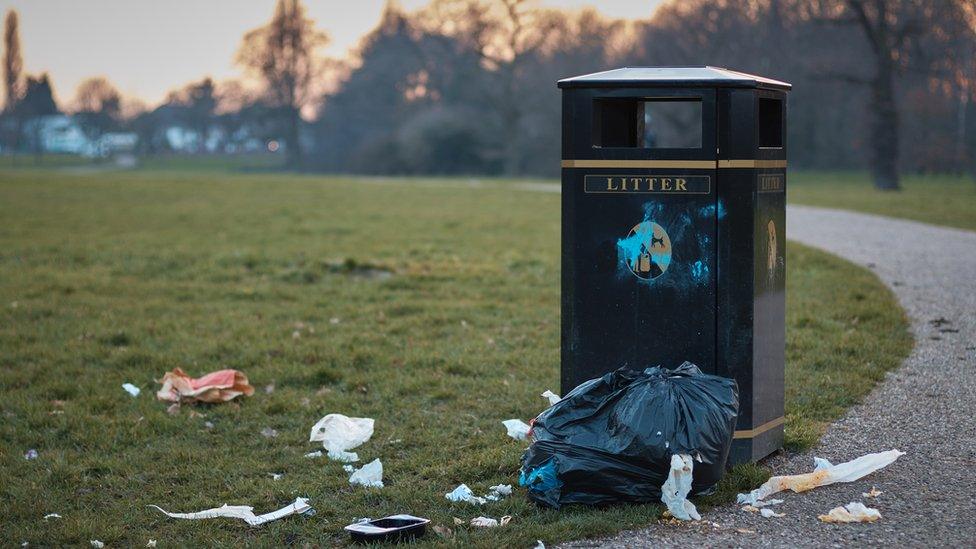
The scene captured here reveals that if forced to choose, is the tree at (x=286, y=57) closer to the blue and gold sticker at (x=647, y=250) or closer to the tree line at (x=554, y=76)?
the tree line at (x=554, y=76)

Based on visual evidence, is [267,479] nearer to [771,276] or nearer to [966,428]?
[771,276]

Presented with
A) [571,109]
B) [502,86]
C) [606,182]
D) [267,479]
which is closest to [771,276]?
[606,182]

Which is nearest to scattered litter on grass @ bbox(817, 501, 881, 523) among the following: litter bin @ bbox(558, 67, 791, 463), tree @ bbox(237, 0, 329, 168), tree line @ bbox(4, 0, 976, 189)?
litter bin @ bbox(558, 67, 791, 463)

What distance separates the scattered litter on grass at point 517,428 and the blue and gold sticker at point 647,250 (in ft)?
4.22

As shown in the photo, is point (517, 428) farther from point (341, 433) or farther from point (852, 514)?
point (852, 514)

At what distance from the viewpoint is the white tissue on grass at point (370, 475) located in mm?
4824

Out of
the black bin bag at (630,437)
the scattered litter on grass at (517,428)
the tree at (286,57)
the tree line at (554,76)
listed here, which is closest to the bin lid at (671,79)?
the black bin bag at (630,437)

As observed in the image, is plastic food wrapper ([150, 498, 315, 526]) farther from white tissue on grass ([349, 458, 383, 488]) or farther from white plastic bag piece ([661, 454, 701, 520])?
white plastic bag piece ([661, 454, 701, 520])

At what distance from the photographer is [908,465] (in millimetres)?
4688

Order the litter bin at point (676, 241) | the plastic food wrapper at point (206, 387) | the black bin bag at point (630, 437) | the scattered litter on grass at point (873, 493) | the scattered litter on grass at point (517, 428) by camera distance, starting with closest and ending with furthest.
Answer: the black bin bag at point (630, 437) → the scattered litter on grass at point (873, 493) → the litter bin at point (676, 241) → the scattered litter on grass at point (517, 428) → the plastic food wrapper at point (206, 387)

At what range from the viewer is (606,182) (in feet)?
15.0

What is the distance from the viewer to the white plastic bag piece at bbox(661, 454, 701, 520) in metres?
4.08

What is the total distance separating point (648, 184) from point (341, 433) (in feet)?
7.39

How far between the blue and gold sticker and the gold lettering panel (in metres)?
0.15
